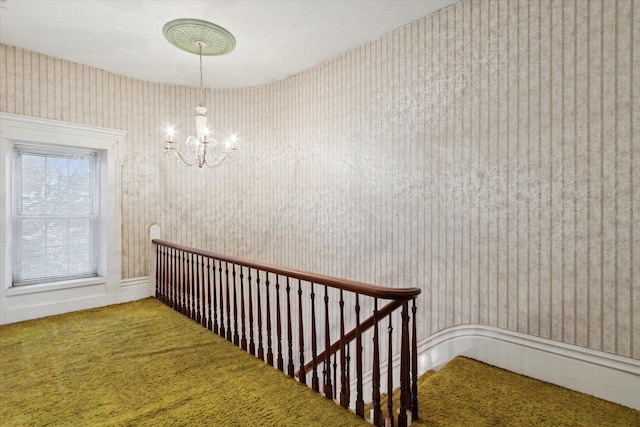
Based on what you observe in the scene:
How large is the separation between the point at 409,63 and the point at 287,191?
7.11ft

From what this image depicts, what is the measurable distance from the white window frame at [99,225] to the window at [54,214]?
86 millimetres

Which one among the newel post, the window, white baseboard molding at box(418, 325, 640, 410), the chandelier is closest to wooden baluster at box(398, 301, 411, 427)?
white baseboard molding at box(418, 325, 640, 410)

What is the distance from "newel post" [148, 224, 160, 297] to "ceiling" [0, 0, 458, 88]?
6.33 feet

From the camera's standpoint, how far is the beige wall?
2.13 meters

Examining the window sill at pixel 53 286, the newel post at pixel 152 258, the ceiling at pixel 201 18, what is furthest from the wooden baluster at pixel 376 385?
the window sill at pixel 53 286

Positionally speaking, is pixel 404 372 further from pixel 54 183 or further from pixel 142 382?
pixel 54 183

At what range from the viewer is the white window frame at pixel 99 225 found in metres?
3.47

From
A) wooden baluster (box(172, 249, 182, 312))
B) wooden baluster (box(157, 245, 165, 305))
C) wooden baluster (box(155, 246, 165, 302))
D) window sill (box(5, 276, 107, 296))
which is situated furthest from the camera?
wooden baluster (box(155, 246, 165, 302))

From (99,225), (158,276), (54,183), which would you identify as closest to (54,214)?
(54,183)

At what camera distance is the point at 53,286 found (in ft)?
12.4

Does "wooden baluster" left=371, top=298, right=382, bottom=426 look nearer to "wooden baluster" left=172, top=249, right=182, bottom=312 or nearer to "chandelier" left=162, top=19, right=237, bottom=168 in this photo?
"chandelier" left=162, top=19, right=237, bottom=168

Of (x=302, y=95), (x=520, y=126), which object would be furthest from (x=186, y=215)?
(x=520, y=126)

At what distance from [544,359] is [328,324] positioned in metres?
1.51

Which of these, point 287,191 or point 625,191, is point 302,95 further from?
point 625,191
